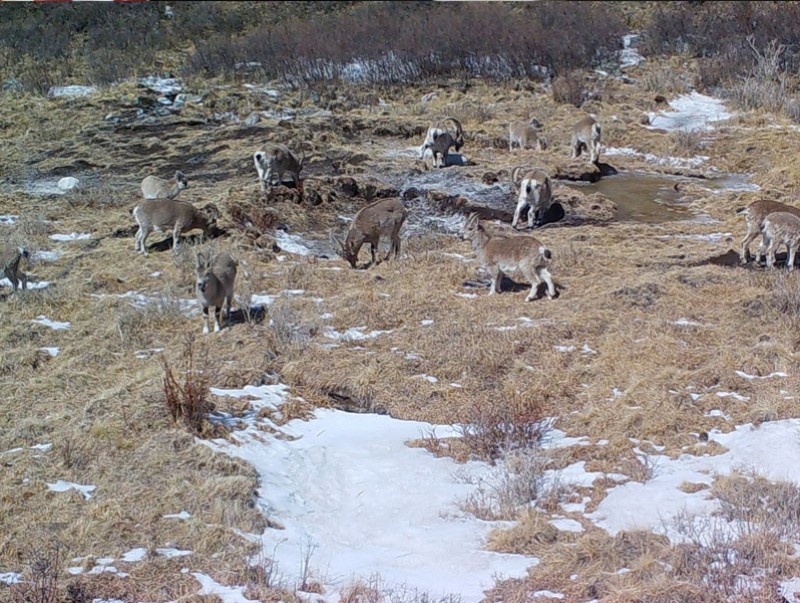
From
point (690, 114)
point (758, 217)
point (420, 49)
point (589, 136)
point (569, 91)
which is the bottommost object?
point (758, 217)

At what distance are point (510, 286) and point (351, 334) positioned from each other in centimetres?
276

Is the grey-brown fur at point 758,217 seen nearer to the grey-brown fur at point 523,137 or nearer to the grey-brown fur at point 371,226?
the grey-brown fur at point 371,226

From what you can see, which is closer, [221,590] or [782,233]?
[221,590]

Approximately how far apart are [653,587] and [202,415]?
459 centimetres

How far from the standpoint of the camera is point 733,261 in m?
13.4

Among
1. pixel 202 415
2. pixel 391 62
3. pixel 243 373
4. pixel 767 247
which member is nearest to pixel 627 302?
pixel 767 247

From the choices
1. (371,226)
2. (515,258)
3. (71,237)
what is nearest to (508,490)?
(515,258)

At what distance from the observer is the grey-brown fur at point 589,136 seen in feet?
67.4

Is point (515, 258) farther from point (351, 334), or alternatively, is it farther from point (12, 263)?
point (12, 263)

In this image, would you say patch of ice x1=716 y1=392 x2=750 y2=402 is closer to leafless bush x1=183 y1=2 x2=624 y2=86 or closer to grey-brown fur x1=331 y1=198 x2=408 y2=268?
grey-brown fur x1=331 y1=198 x2=408 y2=268

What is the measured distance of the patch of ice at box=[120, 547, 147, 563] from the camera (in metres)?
6.82

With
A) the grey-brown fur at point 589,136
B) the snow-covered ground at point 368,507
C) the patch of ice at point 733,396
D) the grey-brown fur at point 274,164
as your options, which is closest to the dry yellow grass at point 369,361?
the patch of ice at point 733,396

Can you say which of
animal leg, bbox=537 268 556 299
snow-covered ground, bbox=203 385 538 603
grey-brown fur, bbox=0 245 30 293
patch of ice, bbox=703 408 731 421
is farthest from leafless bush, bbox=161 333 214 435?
animal leg, bbox=537 268 556 299

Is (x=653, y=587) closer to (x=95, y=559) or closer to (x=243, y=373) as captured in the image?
(x=95, y=559)
